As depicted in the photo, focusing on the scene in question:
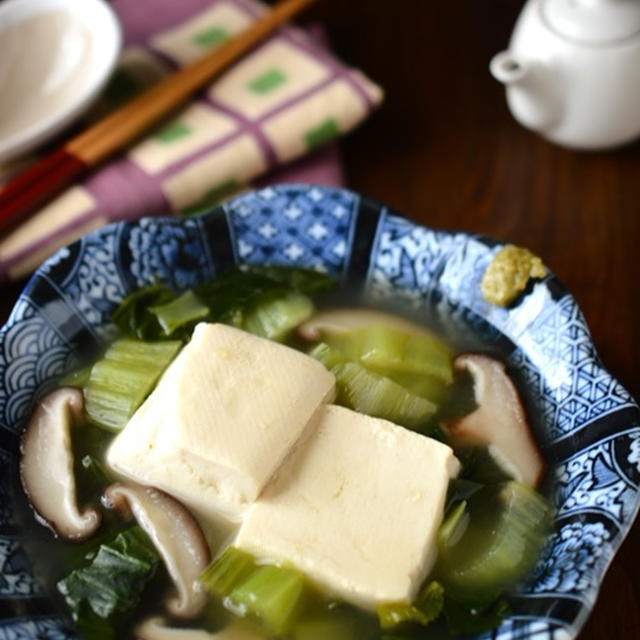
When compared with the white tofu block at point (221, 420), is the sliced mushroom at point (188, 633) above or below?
below

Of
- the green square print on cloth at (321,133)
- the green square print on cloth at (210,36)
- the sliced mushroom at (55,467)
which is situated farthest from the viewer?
the green square print on cloth at (210,36)

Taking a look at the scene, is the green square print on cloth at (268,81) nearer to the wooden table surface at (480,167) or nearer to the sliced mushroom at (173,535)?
the wooden table surface at (480,167)

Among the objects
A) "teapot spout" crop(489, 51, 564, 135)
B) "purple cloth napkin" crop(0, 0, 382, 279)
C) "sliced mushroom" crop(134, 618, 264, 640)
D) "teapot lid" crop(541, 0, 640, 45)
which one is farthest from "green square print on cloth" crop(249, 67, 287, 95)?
"sliced mushroom" crop(134, 618, 264, 640)

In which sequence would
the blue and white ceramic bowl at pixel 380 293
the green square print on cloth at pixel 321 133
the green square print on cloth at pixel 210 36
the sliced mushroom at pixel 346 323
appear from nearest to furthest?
the blue and white ceramic bowl at pixel 380 293 → the sliced mushroom at pixel 346 323 → the green square print on cloth at pixel 321 133 → the green square print on cloth at pixel 210 36

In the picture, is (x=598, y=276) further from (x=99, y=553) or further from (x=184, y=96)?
(x=99, y=553)

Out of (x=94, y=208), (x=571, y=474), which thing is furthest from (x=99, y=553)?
(x=94, y=208)

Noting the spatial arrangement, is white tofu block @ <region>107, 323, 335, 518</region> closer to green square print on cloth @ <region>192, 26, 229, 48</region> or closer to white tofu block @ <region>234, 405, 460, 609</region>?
white tofu block @ <region>234, 405, 460, 609</region>

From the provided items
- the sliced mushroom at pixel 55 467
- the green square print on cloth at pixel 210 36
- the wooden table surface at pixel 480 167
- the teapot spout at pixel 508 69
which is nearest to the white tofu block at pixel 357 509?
the sliced mushroom at pixel 55 467
